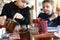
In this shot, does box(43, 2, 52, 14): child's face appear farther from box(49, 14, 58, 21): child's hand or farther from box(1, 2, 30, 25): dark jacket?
box(1, 2, 30, 25): dark jacket

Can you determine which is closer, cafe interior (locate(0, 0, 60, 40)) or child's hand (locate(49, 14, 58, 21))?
cafe interior (locate(0, 0, 60, 40))

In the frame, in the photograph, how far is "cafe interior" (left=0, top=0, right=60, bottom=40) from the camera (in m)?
1.06

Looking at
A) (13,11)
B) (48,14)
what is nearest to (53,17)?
(48,14)

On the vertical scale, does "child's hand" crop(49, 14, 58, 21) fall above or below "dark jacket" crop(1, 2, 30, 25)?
below

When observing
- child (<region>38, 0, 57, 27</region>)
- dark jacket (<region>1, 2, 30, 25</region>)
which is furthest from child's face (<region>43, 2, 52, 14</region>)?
A: dark jacket (<region>1, 2, 30, 25</region>)

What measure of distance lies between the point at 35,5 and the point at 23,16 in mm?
204

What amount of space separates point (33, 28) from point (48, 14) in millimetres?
346

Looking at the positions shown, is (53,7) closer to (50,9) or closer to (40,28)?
(50,9)

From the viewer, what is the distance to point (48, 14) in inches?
61.4

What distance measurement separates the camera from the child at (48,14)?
1513 mm

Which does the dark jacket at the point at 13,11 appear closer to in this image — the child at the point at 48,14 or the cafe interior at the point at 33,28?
the cafe interior at the point at 33,28

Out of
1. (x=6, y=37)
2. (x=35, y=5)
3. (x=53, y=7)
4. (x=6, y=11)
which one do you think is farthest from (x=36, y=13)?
(x=6, y=37)

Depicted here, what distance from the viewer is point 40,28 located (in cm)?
119

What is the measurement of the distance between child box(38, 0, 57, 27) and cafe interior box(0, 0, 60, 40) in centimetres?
4
